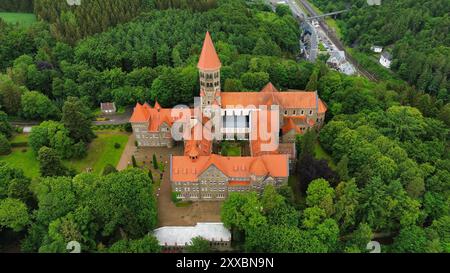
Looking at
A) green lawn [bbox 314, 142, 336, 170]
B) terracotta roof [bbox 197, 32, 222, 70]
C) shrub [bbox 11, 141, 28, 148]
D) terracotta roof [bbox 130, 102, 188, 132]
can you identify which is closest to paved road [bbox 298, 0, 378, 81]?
green lawn [bbox 314, 142, 336, 170]

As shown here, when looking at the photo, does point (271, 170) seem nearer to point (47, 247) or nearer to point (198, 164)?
point (198, 164)

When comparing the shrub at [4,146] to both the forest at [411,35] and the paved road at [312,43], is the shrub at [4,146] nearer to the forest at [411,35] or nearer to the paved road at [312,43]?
the paved road at [312,43]

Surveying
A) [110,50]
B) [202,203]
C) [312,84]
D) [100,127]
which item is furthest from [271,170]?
[110,50]

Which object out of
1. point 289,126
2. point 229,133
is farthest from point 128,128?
point 289,126

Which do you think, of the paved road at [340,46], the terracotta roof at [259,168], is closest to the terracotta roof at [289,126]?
the terracotta roof at [259,168]

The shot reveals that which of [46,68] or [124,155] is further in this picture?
[46,68]

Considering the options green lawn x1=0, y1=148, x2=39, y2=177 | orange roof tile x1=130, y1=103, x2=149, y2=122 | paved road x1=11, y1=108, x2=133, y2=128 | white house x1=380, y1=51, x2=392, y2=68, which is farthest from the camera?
white house x1=380, y1=51, x2=392, y2=68

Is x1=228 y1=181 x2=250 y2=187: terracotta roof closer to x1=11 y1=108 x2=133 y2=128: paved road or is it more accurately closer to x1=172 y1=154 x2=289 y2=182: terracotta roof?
x1=172 y1=154 x2=289 y2=182: terracotta roof
